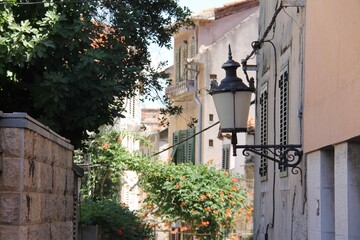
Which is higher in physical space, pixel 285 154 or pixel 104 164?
pixel 104 164

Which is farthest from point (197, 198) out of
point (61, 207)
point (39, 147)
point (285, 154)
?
point (39, 147)

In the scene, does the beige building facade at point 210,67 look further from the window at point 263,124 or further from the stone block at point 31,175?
the stone block at point 31,175

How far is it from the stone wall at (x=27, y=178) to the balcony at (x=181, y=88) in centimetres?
→ 2291

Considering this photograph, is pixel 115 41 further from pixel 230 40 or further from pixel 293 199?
pixel 230 40

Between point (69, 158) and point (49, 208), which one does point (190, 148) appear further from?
point (49, 208)

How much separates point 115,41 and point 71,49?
180 cm

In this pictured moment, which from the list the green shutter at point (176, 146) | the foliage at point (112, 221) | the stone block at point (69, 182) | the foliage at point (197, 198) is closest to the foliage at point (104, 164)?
the foliage at point (197, 198)

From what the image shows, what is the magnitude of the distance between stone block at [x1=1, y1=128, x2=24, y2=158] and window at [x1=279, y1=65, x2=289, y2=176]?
563 cm

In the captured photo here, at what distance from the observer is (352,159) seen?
Answer: 835 cm

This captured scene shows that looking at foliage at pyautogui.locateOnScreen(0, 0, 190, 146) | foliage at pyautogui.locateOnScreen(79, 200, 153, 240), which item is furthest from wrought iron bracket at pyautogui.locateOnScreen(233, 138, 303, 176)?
foliage at pyautogui.locateOnScreen(79, 200, 153, 240)

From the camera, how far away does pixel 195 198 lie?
952 inches

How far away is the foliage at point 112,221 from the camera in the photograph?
→ 55.1 feet

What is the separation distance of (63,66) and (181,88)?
1889 cm

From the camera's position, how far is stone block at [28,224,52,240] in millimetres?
7758
